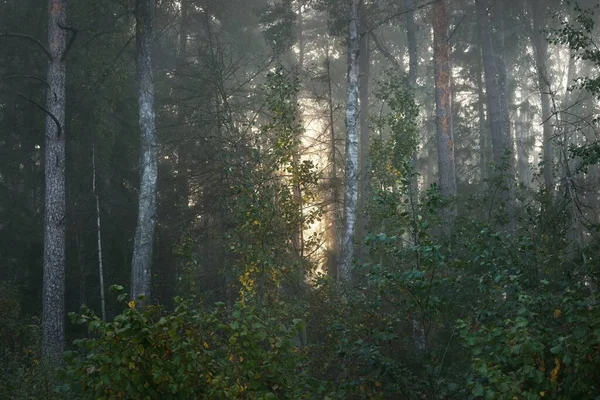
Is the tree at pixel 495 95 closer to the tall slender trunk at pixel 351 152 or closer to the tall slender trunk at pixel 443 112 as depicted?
the tall slender trunk at pixel 443 112

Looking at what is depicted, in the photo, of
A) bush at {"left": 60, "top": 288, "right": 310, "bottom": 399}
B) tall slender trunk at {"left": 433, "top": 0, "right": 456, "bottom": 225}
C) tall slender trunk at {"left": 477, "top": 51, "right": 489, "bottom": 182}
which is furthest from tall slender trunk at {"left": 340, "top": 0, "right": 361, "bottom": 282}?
tall slender trunk at {"left": 477, "top": 51, "right": 489, "bottom": 182}

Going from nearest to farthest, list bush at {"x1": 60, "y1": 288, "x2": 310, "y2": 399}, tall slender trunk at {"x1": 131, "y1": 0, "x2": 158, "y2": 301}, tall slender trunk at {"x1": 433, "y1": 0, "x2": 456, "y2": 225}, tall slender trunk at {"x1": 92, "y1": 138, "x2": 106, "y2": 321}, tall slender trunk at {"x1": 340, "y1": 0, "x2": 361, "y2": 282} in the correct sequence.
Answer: bush at {"x1": 60, "y1": 288, "x2": 310, "y2": 399}
tall slender trunk at {"x1": 340, "y1": 0, "x2": 361, "y2": 282}
tall slender trunk at {"x1": 131, "y1": 0, "x2": 158, "y2": 301}
tall slender trunk at {"x1": 433, "y1": 0, "x2": 456, "y2": 225}
tall slender trunk at {"x1": 92, "y1": 138, "x2": 106, "y2": 321}

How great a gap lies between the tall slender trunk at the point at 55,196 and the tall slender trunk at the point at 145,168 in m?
2.33

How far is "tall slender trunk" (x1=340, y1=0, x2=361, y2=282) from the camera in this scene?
1653 cm

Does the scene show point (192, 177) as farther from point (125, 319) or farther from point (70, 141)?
point (125, 319)

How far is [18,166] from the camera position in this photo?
77.1 feet

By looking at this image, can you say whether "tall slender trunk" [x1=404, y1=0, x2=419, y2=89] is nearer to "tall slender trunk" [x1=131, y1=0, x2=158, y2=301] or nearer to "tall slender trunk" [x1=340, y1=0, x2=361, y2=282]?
"tall slender trunk" [x1=340, y1=0, x2=361, y2=282]

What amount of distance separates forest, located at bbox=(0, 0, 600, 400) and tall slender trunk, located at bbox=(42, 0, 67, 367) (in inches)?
1.9

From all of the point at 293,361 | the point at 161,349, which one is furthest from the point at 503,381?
the point at 161,349

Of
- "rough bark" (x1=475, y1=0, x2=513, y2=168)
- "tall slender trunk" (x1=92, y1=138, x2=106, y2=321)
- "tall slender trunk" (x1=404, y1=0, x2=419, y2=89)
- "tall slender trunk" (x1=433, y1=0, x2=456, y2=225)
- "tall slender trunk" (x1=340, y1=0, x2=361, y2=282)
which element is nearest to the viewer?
"tall slender trunk" (x1=340, y1=0, x2=361, y2=282)

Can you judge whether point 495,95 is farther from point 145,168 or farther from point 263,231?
point 263,231

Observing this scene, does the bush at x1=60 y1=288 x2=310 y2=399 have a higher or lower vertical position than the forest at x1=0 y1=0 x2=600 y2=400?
lower

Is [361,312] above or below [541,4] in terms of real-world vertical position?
below

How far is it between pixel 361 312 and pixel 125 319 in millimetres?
6543
